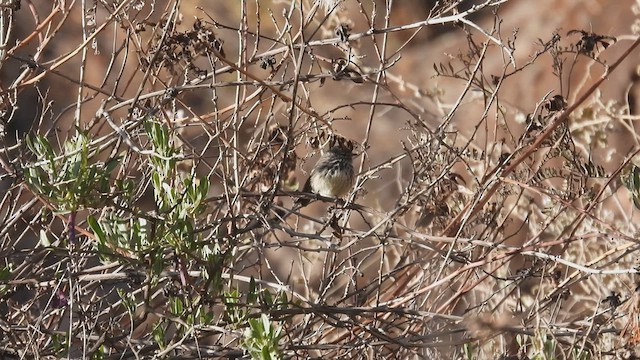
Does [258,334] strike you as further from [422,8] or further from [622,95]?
[422,8]

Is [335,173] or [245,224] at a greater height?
[335,173]

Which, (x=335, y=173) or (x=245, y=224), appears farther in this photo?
(x=335, y=173)

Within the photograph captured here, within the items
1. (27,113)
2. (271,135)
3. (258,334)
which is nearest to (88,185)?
(258,334)

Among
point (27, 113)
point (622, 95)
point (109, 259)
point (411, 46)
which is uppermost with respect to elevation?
point (411, 46)

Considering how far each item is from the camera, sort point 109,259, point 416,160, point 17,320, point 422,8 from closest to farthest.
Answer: point 109,259 < point 17,320 < point 416,160 < point 422,8

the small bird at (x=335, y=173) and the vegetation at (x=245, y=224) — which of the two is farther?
the small bird at (x=335, y=173)

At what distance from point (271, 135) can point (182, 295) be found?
37.4 inches

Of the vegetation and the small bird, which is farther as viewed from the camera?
the small bird

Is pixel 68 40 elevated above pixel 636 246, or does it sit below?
above

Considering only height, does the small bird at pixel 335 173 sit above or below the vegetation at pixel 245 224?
above

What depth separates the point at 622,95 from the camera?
31.6 ft

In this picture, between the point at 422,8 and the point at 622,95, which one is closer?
the point at 622,95

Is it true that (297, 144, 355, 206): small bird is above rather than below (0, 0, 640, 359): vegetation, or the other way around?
above

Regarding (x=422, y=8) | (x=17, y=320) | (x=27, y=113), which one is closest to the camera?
(x=17, y=320)
